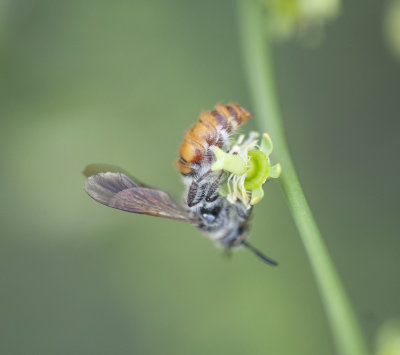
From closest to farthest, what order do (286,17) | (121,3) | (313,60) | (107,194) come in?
(107,194)
(286,17)
(121,3)
(313,60)

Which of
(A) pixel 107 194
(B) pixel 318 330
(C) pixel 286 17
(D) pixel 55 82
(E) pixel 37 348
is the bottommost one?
(E) pixel 37 348

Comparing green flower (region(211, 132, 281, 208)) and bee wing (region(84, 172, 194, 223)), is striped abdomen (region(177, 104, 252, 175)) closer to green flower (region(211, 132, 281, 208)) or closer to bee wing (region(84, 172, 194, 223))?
green flower (region(211, 132, 281, 208))

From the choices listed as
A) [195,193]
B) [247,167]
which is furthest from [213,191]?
[247,167]

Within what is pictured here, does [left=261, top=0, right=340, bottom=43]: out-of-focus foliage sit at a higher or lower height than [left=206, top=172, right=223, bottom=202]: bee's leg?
higher

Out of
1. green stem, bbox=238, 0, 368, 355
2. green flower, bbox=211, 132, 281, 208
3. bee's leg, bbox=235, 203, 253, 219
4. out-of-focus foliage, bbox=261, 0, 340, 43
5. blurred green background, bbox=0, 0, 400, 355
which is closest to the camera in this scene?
green stem, bbox=238, 0, 368, 355

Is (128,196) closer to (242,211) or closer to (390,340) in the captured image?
(242,211)

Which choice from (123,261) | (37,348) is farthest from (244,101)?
(37,348)

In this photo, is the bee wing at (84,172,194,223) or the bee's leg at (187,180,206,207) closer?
the bee wing at (84,172,194,223)

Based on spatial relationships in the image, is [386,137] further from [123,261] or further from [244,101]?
[123,261]

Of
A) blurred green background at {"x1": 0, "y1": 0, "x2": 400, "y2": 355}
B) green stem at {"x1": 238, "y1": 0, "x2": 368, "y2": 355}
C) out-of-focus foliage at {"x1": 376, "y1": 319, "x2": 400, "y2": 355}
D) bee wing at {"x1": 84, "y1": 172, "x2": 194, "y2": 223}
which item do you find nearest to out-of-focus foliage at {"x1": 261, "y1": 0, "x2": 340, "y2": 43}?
green stem at {"x1": 238, "y1": 0, "x2": 368, "y2": 355}
